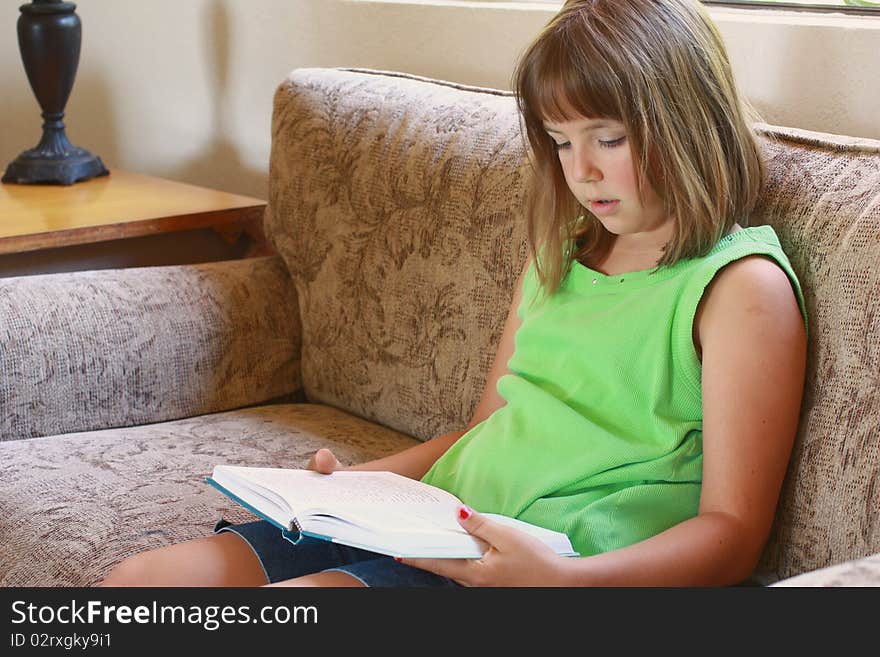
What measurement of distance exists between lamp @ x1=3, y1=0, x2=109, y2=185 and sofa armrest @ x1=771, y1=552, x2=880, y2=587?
6.64 ft

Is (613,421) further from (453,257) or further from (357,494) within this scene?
(453,257)

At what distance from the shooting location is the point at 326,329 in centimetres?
182

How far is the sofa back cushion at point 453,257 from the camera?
43.6 inches

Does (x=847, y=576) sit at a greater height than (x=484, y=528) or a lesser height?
greater

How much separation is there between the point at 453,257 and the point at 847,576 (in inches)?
36.9

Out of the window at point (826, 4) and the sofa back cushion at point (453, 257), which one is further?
the window at point (826, 4)

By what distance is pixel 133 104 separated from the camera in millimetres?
2697

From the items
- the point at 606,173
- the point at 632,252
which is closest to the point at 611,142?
the point at 606,173

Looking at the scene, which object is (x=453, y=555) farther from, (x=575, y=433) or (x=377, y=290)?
(x=377, y=290)

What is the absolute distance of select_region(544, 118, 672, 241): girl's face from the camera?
114cm

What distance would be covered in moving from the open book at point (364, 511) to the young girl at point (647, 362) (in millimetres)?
57

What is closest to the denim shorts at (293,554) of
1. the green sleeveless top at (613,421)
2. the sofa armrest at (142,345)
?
the green sleeveless top at (613,421)

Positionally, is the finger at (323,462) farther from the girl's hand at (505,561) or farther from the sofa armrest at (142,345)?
the sofa armrest at (142,345)

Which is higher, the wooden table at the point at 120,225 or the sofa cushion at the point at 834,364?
the sofa cushion at the point at 834,364
